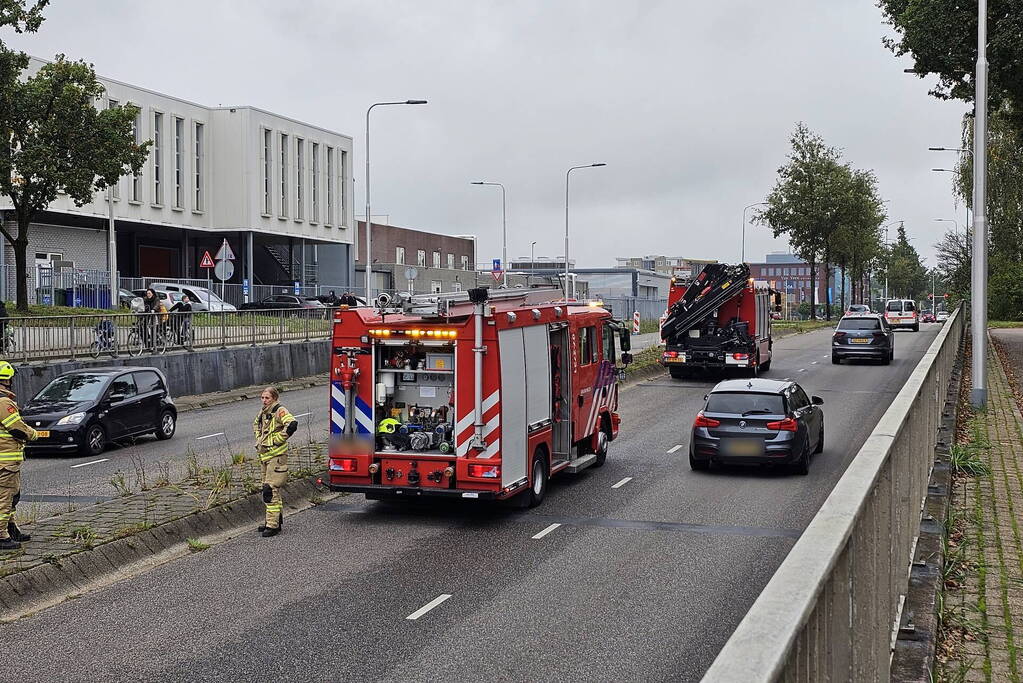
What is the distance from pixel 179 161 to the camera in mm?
62281

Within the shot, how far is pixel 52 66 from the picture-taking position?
120ft

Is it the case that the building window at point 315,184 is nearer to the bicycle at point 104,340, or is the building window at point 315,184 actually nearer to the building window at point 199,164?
the building window at point 199,164

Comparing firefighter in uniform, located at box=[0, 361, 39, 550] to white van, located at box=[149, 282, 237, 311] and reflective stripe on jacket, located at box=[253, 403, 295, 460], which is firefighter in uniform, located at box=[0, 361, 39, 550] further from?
white van, located at box=[149, 282, 237, 311]

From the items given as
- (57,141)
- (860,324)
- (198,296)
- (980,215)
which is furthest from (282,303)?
(980,215)

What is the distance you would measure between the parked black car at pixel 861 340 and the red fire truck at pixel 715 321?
6.70 meters

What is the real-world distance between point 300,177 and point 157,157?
1169 centimetres

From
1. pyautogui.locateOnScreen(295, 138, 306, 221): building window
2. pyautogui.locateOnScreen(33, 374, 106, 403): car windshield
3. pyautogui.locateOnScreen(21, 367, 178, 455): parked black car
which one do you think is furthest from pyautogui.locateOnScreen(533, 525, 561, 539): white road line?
pyautogui.locateOnScreen(295, 138, 306, 221): building window

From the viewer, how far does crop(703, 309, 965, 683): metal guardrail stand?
2.79 meters

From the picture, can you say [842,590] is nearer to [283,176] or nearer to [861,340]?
[861,340]

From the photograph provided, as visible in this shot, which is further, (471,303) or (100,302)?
(100,302)

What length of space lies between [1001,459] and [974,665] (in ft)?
30.7

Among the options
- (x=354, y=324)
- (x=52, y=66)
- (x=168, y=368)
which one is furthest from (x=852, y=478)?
(x=52, y=66)

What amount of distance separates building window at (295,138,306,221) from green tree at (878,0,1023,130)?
44.5 m

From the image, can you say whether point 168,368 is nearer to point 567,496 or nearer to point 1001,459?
point 567,496
